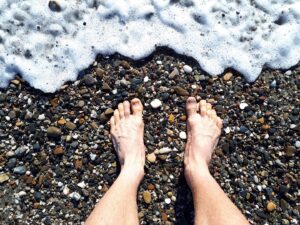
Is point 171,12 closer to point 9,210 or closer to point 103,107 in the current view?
point 103,107

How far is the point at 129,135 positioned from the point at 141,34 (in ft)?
2.45

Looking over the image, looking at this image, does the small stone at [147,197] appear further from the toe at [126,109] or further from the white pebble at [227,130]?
the white pebble at [227,130]

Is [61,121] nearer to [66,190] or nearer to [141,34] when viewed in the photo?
[66,190]

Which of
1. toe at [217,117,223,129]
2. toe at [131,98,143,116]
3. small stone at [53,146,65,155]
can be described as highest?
toe at [217,117,223,129]

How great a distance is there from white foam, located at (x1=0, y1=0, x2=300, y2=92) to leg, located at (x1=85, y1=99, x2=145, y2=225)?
440mm

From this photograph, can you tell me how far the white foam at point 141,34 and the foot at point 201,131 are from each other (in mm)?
299

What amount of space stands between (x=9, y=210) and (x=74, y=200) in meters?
0.44

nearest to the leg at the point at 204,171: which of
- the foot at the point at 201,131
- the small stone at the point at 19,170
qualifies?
the foot at the point at 201,131

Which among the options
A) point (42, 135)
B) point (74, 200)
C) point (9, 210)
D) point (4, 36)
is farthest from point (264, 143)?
point (4, 36)

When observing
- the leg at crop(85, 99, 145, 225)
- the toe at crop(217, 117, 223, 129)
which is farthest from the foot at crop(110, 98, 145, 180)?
the toe at crop(217, 117, 223, 129)

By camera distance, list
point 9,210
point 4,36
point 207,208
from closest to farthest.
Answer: point 207,208, point 9,210, point 4,36

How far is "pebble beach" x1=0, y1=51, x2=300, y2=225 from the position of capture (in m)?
2.73

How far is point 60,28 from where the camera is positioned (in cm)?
291

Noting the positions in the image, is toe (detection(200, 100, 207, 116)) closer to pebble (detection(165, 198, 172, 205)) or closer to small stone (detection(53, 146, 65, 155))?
pebble (detection(165, 198, 172, 205))
